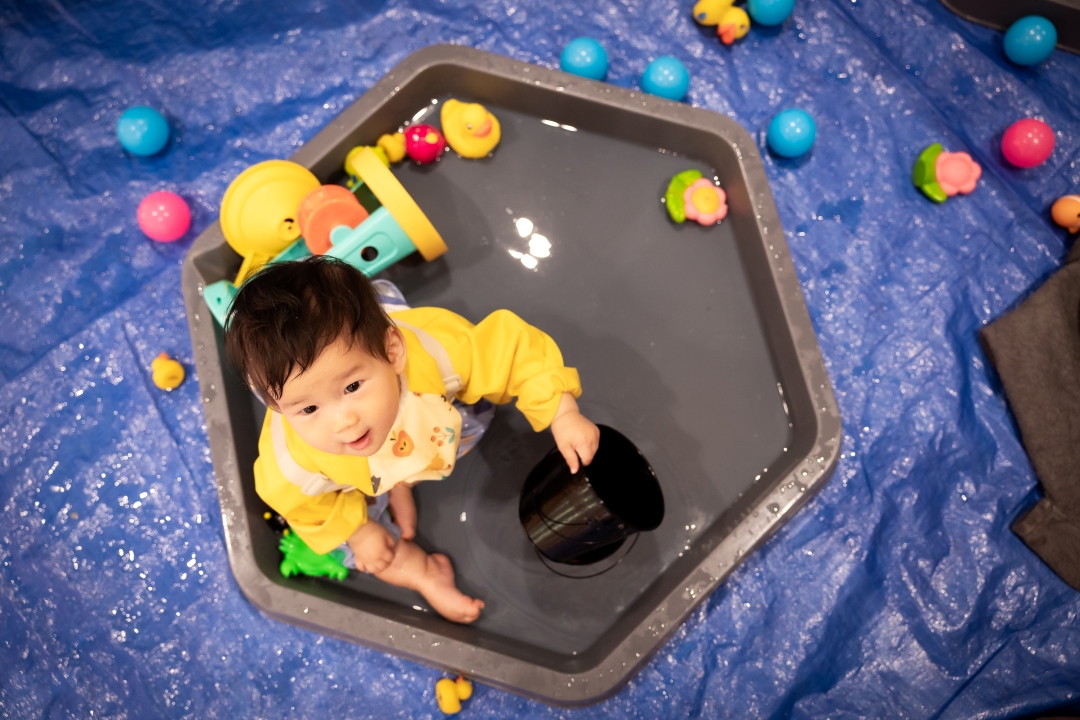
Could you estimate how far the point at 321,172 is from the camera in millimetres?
1169

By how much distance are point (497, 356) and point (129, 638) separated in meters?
0.74

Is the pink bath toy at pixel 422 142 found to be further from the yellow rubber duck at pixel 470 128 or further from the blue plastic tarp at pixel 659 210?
the blue plastic tarp at pixel 659 210

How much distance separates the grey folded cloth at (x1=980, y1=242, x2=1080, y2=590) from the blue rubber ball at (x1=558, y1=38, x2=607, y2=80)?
0.79m

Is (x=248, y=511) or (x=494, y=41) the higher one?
(x=494, y=41)

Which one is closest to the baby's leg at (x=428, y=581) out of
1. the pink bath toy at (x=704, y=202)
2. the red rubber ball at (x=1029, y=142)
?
the pink bath toy at (x=704, y=202)

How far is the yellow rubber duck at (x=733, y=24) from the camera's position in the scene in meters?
1.27

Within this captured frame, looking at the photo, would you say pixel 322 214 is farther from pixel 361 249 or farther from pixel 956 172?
pixel 956 172

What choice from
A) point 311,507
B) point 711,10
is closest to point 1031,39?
point 711,10

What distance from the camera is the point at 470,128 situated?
47.2 inches

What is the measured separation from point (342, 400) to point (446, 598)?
1.43ft

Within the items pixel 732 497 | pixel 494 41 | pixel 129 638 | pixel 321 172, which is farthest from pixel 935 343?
pixel 129 638

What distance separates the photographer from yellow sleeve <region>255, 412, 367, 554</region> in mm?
909

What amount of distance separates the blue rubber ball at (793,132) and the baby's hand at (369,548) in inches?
36.1

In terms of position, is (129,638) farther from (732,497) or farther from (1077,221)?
(1077,221)
